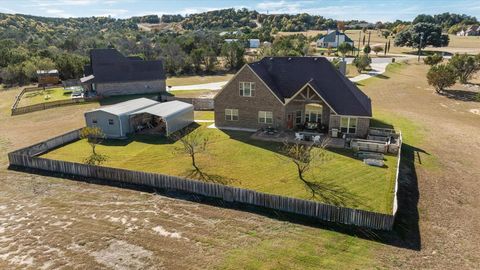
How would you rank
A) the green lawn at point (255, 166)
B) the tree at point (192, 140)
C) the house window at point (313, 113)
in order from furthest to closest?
the house window at point (313, 113) → the tree at point (192, 140) → the green lawn at point (255, 166)

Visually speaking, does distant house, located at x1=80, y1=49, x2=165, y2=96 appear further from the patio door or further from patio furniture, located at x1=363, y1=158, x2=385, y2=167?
patio furniture, located at x1=363, y1=158, x2=385, y2=167

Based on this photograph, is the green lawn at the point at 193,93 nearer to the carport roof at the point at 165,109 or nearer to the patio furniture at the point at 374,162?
the carport roof at the point at 165,109

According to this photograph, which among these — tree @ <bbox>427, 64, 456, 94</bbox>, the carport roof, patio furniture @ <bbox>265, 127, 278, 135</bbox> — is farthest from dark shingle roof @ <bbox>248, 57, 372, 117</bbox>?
tree @ <bbox>427, 64, 456, 94</bbox>

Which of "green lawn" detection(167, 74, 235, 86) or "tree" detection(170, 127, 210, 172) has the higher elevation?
"green lawn" detection(167, 74, 235, 86)

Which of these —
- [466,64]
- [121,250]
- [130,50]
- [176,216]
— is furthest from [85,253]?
[130,50]

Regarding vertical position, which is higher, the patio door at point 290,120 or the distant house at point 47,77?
the distant house at point 47,77

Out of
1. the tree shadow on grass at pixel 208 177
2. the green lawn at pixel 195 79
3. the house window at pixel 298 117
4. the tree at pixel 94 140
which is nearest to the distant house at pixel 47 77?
the green lawn at pixel 195 79

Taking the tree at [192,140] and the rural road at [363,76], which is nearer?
the tree at [192,140]
